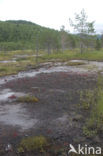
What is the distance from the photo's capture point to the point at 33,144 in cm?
813

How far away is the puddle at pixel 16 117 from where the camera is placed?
34.3ft

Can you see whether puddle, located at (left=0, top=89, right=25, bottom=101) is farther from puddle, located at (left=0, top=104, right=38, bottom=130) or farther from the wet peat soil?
puddle, located at (left=0, top=104, right=38, bottom=130)

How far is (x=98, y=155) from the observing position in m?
7.22

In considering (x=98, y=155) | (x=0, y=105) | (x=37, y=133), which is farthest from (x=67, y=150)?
(x=0, y=105)

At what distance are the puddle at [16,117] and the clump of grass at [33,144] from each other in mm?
1610

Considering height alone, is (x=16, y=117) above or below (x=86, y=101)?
below

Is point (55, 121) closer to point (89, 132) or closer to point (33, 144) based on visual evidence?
point (89, 132)

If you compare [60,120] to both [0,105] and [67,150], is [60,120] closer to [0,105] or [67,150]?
[67,150]

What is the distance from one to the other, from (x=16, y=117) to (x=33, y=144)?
375cm

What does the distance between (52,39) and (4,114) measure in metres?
68.2

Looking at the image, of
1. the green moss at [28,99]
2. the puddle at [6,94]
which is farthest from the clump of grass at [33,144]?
the puddle at [6,94]

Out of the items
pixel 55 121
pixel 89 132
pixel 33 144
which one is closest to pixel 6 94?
pixel 55 121

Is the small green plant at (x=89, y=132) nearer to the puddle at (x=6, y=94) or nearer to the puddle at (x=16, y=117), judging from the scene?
the puddle at (x=16, y=117)

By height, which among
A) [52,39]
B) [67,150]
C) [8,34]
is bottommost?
[67,150]
